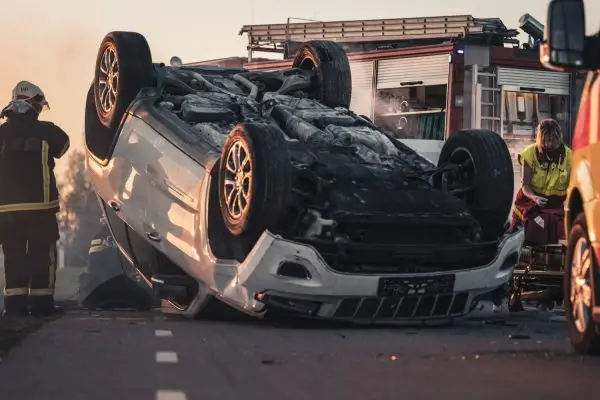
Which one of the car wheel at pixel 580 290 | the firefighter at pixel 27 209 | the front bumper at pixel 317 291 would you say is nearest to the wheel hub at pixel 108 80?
the firefighter at pixel 27 209

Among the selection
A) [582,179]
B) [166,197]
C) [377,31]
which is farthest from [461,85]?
[582,179]

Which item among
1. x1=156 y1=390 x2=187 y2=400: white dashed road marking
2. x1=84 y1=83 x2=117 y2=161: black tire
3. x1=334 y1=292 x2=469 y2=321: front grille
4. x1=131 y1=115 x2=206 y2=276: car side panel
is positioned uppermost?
x1=84 y1=83 x2=117 y2=161: black tire

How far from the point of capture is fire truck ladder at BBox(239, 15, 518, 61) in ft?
83.2

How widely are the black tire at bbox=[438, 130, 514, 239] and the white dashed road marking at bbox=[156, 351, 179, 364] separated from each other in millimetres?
3502

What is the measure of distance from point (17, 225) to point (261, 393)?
6257 mm

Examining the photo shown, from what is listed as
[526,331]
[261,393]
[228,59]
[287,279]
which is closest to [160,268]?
[287,279]

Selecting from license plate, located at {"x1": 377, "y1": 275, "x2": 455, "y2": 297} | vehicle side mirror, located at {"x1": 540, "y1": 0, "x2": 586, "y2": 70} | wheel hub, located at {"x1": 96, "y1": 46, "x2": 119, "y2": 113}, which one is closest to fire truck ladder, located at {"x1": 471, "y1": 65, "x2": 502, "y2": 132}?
wheel hub, located at {"x1": 96, "y1": 46, "x2": 119, "y2": 113}

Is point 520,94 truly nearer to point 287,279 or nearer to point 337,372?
point 287,279

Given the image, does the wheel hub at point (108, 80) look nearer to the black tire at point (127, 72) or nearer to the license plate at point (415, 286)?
the black tire at point (127, 72)

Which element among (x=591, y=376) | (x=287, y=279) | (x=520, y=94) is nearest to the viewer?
(x=591, y=376)

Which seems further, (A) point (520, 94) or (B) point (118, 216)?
(A) point (520, 94)

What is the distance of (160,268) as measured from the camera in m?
10.4

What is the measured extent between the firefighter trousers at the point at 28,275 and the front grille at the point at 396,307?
3270 mm

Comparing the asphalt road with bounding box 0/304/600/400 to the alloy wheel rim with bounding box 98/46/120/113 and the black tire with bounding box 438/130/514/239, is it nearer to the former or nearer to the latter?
the black tire with bounding box 438/130/514/239
